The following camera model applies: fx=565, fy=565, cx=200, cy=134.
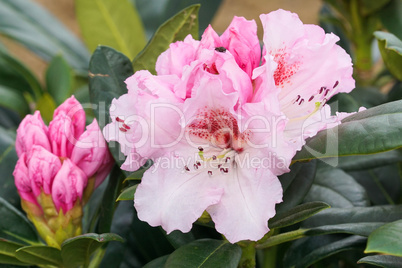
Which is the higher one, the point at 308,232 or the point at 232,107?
the point at 232,107

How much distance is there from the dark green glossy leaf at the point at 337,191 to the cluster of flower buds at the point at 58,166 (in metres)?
0.30

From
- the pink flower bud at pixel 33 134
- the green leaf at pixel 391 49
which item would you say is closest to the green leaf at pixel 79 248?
the pink flower bud at pixel 33 134

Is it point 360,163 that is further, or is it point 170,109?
point 360,163

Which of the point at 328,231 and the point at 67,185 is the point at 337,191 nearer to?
the point at 328,231

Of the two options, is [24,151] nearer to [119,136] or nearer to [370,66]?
[119,136]

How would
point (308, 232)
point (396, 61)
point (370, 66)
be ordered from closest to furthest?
point (308, 232)
point (396, 61)
point (370, 66)

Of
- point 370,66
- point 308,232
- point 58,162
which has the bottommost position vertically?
point 308,232

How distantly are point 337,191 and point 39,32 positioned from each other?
853mm

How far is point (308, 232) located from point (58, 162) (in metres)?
0.32

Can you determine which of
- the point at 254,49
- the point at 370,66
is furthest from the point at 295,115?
the point at 370,66

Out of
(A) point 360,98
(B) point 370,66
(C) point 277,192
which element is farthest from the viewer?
(B) point 370,66

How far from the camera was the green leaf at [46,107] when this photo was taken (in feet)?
3.88

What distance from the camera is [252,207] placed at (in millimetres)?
582

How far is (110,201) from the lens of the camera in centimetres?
77
